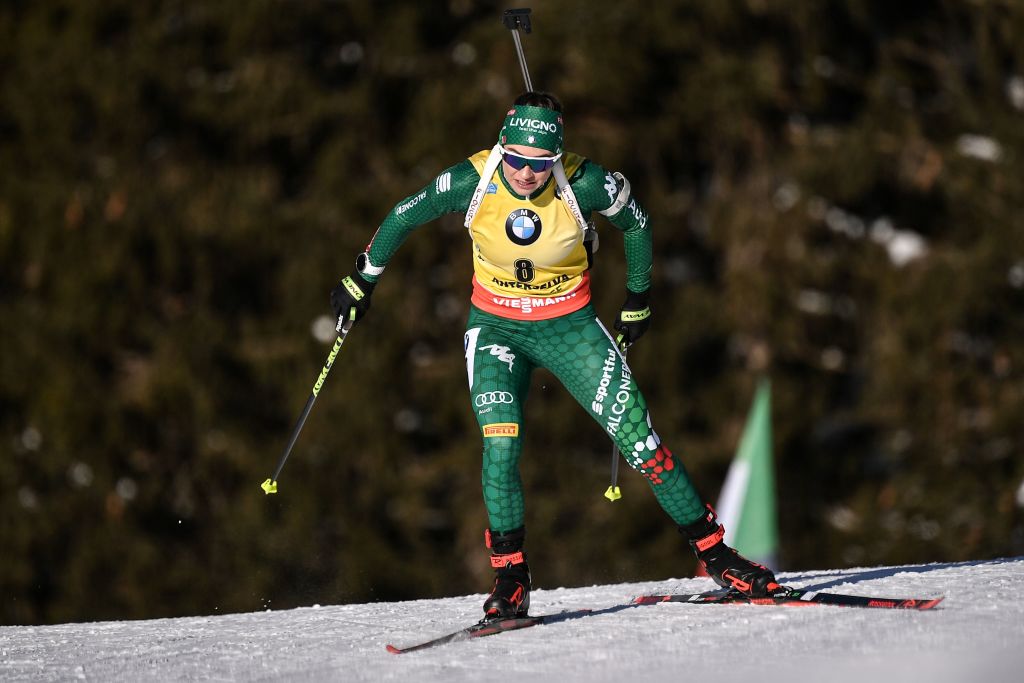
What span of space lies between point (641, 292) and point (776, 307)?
31.0 ft

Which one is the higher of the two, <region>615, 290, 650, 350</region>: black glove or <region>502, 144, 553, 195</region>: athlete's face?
<region>502, 144, 553, 195</region>: athlete's face

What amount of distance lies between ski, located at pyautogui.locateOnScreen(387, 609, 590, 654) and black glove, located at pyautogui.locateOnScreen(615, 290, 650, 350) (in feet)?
3.70

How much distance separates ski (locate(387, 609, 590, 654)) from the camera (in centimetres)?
516

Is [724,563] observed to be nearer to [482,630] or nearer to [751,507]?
[482,630]

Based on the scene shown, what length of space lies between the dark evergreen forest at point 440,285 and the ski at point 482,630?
29.1ft

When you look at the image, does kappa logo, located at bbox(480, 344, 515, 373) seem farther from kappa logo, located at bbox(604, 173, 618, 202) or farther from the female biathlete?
kappa logo, located at bbox(604, 173, 618, 202)

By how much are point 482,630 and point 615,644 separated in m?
0.57

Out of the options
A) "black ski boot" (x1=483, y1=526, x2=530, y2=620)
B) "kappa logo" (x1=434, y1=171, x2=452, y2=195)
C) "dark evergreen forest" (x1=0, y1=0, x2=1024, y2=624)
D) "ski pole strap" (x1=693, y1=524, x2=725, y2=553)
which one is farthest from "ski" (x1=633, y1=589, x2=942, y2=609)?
"dark evergreen forest" (x1=0, y1=0, x2=1024, y2=624)

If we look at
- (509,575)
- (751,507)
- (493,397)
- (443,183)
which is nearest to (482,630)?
(509,575)

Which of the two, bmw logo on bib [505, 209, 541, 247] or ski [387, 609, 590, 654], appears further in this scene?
bmw logo on bib [505, 209, 541, 247]

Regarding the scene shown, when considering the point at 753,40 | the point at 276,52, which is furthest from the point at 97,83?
the point at 753,40

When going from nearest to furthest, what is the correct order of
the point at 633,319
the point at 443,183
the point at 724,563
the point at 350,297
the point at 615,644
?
the point at 615,644 < the point at 443,183 < the point at 724,563 < the point at 350,297 < the point at 633,319

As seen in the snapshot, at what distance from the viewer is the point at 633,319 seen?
589cm

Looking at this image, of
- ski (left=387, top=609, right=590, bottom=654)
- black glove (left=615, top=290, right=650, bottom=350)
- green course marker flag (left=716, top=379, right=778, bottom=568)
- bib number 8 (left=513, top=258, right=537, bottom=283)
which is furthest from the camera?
green course marker flag (left=716, top=379, right=778, bottom=568)
